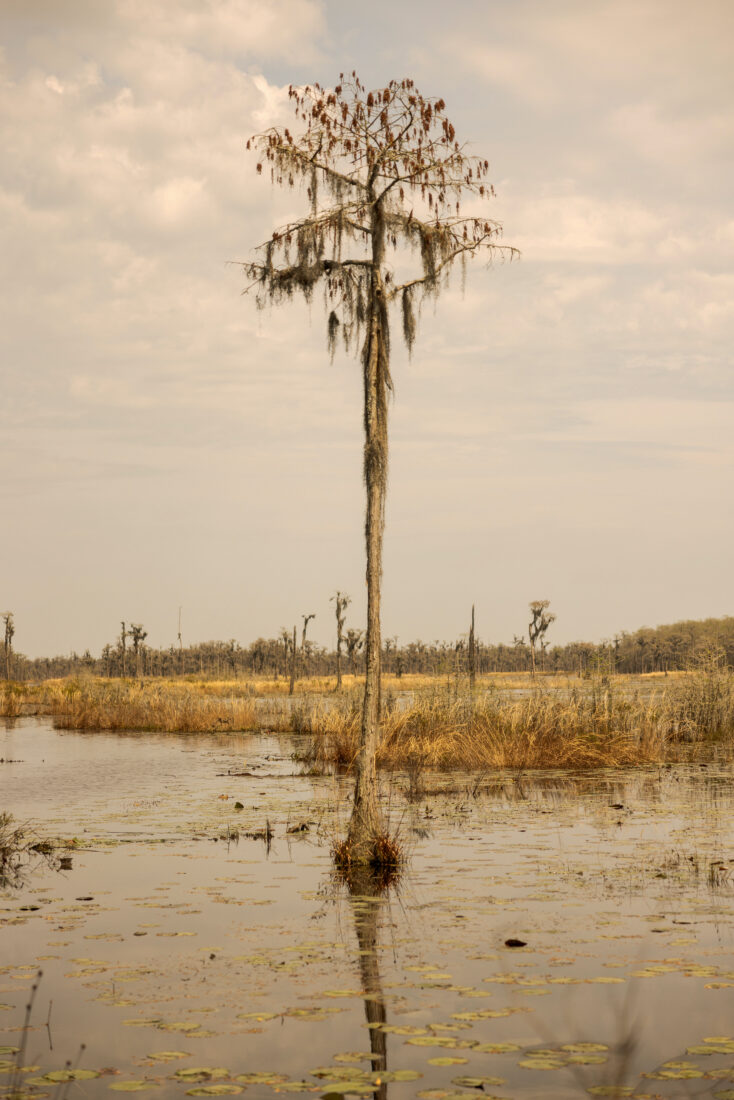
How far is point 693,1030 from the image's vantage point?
18.4 ft

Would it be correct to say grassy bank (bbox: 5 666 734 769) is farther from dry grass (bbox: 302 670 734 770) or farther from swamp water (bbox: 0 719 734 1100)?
swamp water (bbox: 0 719 734 1100)

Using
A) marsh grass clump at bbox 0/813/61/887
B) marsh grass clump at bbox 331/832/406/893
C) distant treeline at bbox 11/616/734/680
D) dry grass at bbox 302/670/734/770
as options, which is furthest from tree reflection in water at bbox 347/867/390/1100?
distant treeline at bbox 11/616/734/680

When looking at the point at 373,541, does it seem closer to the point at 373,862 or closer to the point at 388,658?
the point at 373,862

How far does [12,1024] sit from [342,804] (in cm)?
964

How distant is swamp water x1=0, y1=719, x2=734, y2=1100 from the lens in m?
5.11

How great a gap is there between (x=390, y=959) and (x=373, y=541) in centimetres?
443

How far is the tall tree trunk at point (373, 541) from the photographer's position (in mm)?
10172

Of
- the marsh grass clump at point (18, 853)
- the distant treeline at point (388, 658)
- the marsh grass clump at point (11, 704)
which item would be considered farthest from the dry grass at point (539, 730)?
the distant treeline at point (388, 658)

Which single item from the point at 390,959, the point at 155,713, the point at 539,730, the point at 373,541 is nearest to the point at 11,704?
the point at 155,713

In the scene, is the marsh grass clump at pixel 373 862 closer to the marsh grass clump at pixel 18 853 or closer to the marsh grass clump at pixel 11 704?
the marsh grass clump at pixel 18 853

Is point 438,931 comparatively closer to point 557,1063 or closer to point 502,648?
point 557,1063

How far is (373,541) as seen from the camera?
10.4 metres

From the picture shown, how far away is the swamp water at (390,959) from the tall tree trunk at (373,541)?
0.65 m

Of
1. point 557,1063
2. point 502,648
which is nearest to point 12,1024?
point 557,1063
